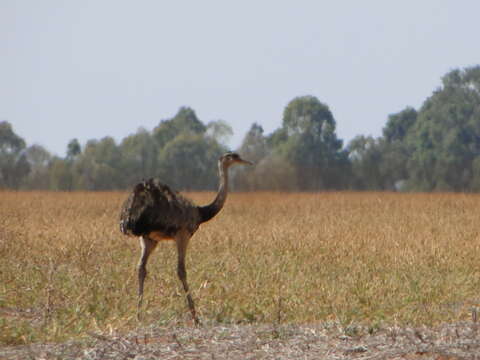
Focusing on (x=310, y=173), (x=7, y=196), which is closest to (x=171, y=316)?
(x=7, y=196)

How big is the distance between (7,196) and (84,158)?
33.0 meters

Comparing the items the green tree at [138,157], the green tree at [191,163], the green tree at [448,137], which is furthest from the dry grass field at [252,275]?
the green tree at [138,157]

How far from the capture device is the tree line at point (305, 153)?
47.3 meters

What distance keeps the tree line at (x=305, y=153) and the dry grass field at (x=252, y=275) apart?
21.8 meters

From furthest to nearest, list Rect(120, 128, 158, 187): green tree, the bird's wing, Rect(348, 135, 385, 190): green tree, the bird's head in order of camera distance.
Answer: Rect(120, 128, 158, 187): green tree < Rect(348, 135, 385, 190): green tree < the bird's head < the bird's wing

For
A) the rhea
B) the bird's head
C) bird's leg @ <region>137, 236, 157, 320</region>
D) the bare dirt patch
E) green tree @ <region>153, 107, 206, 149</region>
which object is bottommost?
the bare dirt patch

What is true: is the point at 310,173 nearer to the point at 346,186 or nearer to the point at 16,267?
the point at 346,186

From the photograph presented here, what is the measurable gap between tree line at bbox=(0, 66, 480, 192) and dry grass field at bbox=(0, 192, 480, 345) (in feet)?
71.6

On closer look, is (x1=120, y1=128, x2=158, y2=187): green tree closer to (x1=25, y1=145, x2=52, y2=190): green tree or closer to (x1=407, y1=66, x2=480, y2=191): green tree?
(x1=25, y1=145, x2=52, y2=190): green tree

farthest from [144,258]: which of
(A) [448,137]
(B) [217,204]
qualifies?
(A) [448,137]

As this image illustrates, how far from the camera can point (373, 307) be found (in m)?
8.30


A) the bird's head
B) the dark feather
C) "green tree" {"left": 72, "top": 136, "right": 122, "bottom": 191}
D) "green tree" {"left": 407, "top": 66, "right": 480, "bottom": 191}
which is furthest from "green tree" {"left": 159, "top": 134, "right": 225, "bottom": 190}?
the dark feather

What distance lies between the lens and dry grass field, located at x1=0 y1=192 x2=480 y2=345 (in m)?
7.62

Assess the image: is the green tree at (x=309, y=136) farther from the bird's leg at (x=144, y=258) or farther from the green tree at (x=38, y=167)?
the bird's leg at (x=144, y=258)
